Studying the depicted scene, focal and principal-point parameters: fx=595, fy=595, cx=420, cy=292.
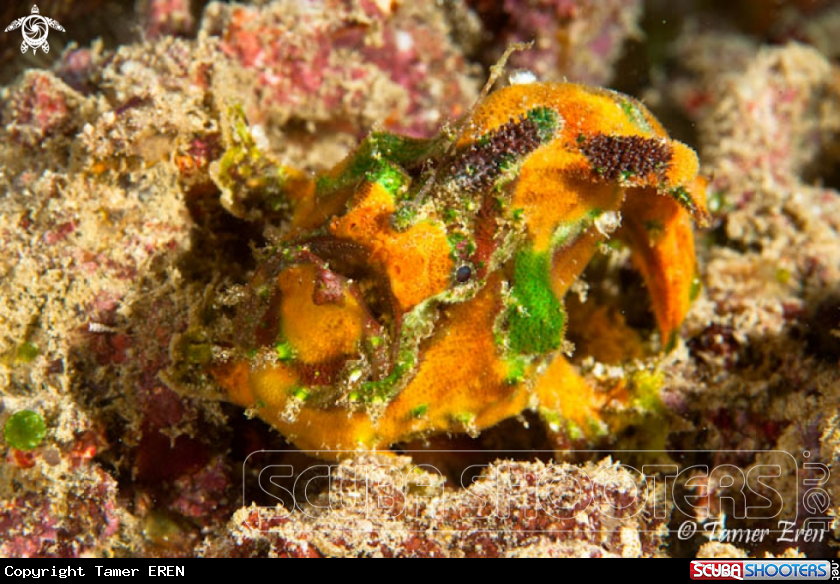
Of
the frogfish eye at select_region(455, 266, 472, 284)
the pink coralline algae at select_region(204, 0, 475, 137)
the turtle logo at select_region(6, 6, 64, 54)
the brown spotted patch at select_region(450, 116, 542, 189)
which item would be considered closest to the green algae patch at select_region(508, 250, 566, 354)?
the frogfish eye at select_region(455, 266, 472, 284)

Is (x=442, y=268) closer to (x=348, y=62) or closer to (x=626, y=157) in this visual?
(x=626, y=157)

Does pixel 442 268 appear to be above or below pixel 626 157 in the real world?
below

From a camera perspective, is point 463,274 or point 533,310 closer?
point 463,274

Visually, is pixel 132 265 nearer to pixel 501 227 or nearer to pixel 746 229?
pixel 501 227

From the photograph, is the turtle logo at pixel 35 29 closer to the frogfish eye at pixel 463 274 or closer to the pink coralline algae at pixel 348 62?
the pink coralline algae at pixel 348 62

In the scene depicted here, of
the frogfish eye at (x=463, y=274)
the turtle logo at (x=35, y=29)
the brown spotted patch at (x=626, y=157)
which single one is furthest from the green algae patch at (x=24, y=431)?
the turtle logo at (x=35, y=29)

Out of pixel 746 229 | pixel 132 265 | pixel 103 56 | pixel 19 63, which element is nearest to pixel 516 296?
pixel 132 265

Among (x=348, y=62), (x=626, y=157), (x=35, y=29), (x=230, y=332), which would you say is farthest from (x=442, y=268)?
(x=35, y=29)
